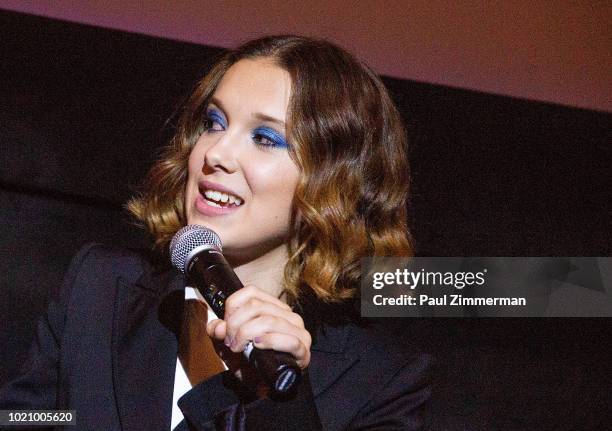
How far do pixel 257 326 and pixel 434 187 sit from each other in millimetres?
1010

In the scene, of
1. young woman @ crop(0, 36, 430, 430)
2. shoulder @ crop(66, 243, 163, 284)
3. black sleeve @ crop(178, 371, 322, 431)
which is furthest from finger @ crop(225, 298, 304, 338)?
shoulder @ crop(66, 243, 163, 284)

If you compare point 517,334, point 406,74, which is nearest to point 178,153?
point 406,74

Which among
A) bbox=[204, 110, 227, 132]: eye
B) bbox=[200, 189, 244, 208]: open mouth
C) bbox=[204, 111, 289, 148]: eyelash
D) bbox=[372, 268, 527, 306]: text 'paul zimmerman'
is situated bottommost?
bbox=[200, 189, 244, 208]: open mouth

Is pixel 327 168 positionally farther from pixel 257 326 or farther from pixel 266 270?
pixel 257 326

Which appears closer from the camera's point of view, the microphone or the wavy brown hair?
the microphone

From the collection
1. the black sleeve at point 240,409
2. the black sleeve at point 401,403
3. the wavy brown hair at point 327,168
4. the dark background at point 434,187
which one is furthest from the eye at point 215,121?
the black sleeve at point 401,403

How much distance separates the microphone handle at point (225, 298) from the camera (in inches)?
26.0

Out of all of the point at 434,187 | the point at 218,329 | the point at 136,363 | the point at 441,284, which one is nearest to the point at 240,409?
the point at 218,329

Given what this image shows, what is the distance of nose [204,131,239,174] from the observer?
1112mm

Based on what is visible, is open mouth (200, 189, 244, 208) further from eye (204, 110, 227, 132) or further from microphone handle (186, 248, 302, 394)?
microphone handle (186, 248, 302, 394)

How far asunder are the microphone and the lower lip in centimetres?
18

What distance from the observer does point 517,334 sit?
5.35 ft

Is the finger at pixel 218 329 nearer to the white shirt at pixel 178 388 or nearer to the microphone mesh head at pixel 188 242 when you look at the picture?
the microphone mesh head at pixel 188 242

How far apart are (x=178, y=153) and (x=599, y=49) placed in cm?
105
